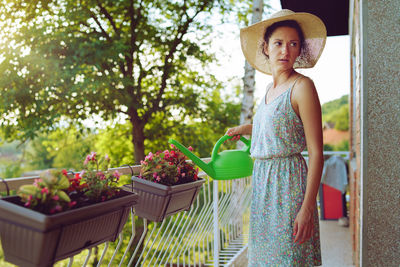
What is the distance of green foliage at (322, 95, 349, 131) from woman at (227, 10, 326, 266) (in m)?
16.8

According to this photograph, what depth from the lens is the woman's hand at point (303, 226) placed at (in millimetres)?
1130

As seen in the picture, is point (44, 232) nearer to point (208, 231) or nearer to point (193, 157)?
point (193, 157)

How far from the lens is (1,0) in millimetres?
8234

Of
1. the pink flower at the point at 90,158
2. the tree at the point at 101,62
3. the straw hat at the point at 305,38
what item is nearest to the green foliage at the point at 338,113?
the tree at the point at 101,62

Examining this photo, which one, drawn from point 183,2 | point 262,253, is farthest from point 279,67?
point 183,2

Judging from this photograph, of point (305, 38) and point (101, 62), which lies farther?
point (101, 62)

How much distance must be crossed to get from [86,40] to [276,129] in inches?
309

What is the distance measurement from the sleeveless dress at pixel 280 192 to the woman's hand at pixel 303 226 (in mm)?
26

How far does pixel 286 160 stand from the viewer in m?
1.22

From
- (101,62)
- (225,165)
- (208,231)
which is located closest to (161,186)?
(225,165)

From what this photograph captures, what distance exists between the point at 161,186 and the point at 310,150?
54 centimetres

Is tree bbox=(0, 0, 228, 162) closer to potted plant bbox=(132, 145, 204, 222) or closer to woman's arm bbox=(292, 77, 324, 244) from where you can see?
potted plant bbox=(132, 145, 204, 222)

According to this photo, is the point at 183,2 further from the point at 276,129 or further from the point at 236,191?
the point at 276,129

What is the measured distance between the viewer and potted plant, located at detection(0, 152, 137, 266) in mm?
812
